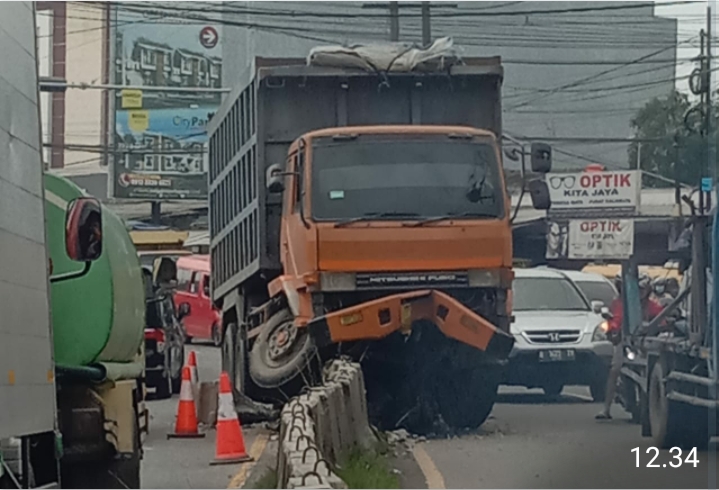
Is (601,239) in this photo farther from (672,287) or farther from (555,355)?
(672,287)

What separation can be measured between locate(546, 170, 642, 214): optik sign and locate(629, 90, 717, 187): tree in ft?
0.82

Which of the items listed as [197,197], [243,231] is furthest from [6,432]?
[197,197]

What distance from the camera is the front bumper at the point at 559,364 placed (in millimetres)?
15133

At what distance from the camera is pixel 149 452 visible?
12414 mm

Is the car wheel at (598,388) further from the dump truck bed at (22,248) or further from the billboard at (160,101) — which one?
the dump truck bed at (22,248)

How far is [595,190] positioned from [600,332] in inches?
295

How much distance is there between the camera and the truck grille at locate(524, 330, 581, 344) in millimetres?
15500

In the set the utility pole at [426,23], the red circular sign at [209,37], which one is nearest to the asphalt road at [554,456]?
the utility pole at [426,23]

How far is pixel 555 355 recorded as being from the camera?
15.4 meters

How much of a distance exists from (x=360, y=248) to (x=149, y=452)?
94.2 inches

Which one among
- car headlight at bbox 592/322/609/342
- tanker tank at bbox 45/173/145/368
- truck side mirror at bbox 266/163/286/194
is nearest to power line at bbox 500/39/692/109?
car headlight at bbox 592/322/609/342

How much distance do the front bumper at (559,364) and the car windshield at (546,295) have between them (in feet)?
2.70

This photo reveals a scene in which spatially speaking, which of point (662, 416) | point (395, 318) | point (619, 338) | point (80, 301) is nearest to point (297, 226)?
point (395, 318)

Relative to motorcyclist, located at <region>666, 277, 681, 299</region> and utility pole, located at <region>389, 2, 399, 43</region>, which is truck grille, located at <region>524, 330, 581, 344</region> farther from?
utility pole, located at <region>389, 2, 399, 43</region>
